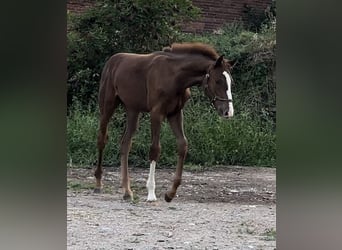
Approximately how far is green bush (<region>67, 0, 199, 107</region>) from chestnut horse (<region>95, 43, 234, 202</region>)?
7.30ft

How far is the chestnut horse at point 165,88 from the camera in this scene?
16.4ft

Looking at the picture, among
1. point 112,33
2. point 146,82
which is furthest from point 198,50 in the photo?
point 112,33

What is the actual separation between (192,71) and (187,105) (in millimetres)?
2867

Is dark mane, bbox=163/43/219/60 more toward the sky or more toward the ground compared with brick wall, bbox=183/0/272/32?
more toward the ground

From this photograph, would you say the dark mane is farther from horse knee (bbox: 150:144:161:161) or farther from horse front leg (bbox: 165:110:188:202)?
horse knee (bbox: 150:144:161:161)

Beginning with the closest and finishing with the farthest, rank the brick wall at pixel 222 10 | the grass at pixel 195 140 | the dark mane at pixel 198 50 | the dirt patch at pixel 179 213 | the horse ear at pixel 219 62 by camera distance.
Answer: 1. the dirt patch at pixel 179 213
2. the horse ear at pixel 219 62
3. the dark mane at pixel 198 50
4. the grass at pixel 195 140
5. the brick wall at pixel 222 10

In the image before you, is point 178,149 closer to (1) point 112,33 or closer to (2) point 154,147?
(2) point 154,147

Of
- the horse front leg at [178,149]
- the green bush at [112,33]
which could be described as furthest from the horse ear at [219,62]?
the green bush at [112,33]

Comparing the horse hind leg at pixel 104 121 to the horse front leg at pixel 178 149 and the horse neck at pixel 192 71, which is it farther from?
the horse neck at pixel 192 71

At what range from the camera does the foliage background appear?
755 cm

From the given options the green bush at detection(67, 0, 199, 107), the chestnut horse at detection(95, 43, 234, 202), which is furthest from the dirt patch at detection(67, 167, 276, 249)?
the green bush at detection(67, 0, 199, 107)

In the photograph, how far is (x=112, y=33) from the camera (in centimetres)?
806
